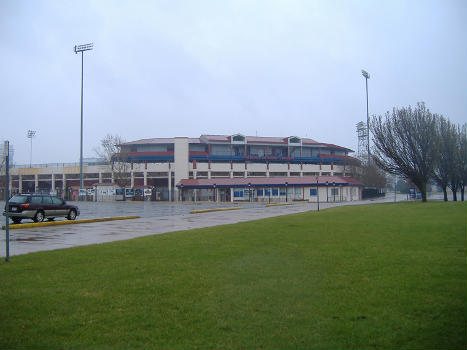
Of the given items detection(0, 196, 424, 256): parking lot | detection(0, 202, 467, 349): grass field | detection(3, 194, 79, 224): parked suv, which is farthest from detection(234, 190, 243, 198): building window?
detection(0, 202, 467, 349): grass field

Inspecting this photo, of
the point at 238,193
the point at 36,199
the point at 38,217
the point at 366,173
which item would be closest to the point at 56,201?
the point at 36,199

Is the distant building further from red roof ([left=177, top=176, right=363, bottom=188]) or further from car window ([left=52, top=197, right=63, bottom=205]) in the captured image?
car window ([left=52, top=197, right=63, bottom=205])

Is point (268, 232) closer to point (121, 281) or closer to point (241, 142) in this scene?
point (121, 281)

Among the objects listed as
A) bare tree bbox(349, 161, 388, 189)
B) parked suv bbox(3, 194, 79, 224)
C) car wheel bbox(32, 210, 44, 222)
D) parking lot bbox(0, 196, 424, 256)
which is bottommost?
parking lot bbox(0, 196, 424, 256)

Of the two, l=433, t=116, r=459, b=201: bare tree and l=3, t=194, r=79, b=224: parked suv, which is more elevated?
l=433, t=116, r=459, b=201: bare tree

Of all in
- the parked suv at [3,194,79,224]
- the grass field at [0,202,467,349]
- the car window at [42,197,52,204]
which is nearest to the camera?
the grass field at [0,202,467,349]

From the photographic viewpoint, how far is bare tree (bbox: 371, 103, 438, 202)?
42.2 meters

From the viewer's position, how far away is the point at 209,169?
75.8m

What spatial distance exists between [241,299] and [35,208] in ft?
65.3

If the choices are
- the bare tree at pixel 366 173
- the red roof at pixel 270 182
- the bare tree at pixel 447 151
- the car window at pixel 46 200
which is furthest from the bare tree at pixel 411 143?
the bare tree at pixel 366 173

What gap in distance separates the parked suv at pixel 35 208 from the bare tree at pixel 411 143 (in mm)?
32642

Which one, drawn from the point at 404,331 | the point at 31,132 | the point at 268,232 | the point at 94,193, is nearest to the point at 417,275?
the point at 404,331

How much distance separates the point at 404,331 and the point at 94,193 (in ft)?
227

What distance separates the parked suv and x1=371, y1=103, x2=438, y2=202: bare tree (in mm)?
32642
